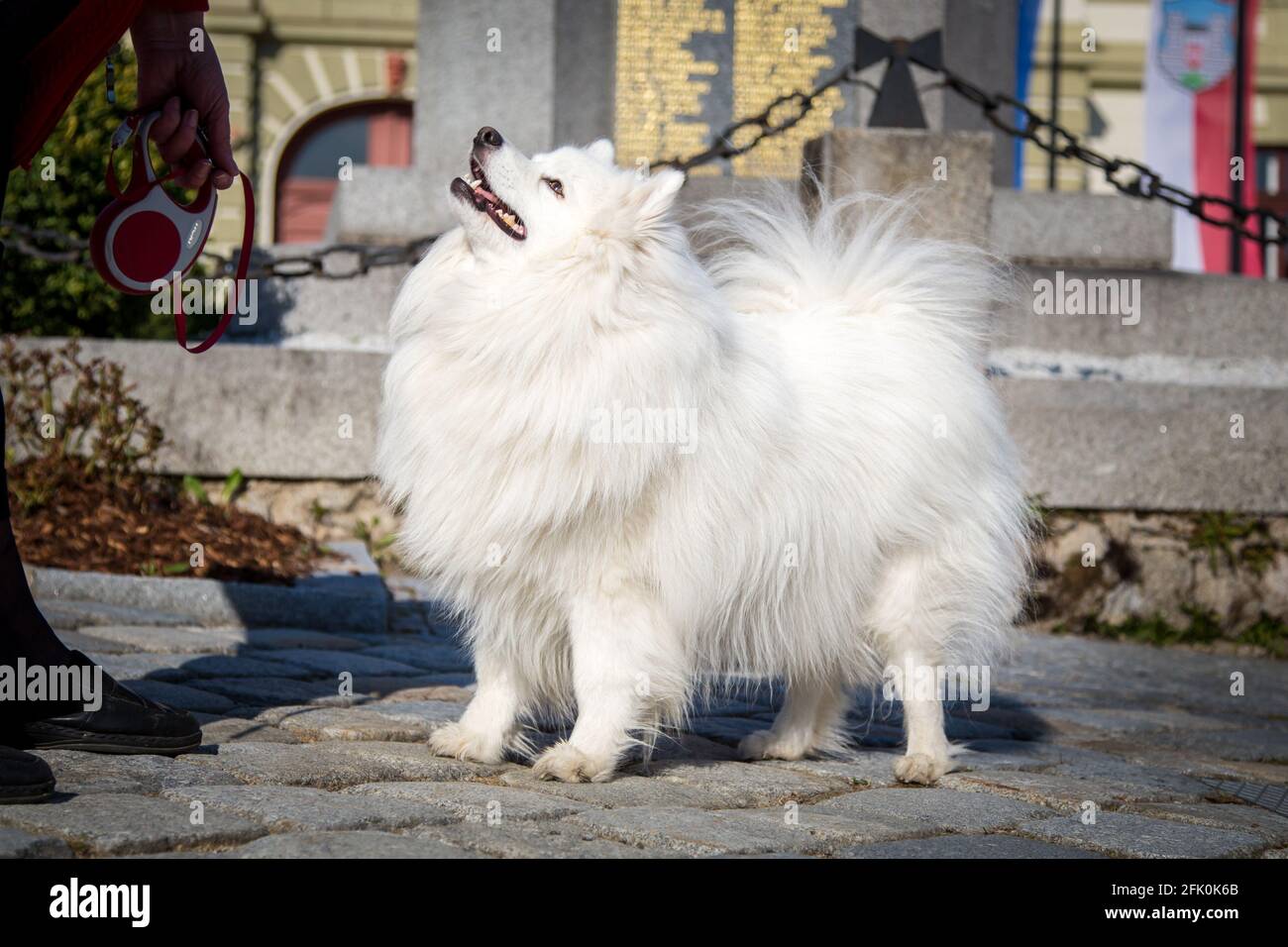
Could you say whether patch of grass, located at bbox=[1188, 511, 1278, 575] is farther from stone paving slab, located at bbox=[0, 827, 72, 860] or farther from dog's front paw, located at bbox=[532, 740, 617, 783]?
stone paving slab, located at bbox=[0, 827, 72, 860]

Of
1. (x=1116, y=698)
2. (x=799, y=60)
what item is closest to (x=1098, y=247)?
(x=799, y=60)

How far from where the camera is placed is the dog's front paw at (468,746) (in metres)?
3.55

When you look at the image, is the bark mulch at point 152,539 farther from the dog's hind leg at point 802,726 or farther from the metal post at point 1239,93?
the metal post at point 1239,93

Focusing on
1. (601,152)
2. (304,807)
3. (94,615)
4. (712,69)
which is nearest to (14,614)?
(304,807)

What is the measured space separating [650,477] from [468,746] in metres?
0.83

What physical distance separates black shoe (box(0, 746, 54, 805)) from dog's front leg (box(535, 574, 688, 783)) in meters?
1.15

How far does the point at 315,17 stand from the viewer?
66.1 ft

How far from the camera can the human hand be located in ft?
10.9

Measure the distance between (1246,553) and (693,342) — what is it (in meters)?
4.73

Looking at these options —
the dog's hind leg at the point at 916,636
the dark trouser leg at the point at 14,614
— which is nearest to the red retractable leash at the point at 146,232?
the dark trouser leg at the point at 14,614

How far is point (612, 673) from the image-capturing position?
3.43 m

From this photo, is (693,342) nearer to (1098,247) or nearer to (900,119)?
(900,119)

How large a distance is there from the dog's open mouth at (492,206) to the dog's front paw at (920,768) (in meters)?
1.72

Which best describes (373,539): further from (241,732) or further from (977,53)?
(977,53)
